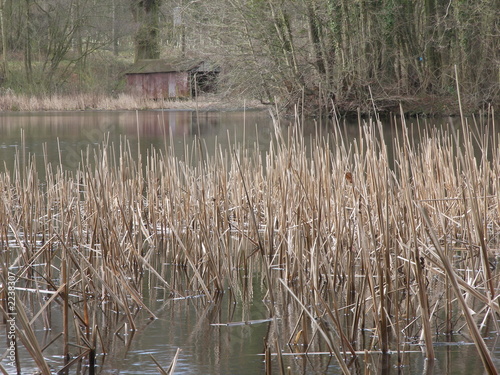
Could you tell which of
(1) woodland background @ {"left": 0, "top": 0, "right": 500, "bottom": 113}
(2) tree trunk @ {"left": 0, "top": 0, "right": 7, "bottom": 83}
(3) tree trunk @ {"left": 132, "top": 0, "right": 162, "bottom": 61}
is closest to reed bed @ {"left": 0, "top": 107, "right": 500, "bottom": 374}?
(1) woodland background @ {"left": 0, "top": 0, "right": 500, "bottom": 113}

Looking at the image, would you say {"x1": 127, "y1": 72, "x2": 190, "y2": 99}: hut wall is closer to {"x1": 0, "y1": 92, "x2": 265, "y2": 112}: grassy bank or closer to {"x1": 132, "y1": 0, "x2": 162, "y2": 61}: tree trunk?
{"x1": 132, "y1": 0, "x2": 162, "y2": 61}: tree trunk

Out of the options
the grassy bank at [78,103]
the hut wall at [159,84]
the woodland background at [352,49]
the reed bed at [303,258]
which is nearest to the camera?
the reed bed at [303,258]

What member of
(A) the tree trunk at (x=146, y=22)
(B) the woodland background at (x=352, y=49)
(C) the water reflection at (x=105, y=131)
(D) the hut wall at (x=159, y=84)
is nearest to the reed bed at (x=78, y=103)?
(C) the water reflection at (x=105, y=131)

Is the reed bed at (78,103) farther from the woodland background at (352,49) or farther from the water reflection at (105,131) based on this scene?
the woodland background at (352,49)

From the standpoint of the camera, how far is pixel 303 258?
3873mm

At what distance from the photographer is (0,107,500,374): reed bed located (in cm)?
303

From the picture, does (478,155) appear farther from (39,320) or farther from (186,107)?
(186,107)

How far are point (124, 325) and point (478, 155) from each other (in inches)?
391

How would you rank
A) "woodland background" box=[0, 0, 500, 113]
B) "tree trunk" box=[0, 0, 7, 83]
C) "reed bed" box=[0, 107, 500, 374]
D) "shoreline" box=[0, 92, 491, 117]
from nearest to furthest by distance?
"reed bed" box=[0, 107, 500, 374] < "woodland background" box=[0, 0, 500, 113] < "shoreline" box=[0, 92, 491, 117] < "tree trunk" box=[0, 0, 7, 83]

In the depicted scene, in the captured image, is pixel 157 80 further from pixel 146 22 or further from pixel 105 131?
pixel 105 131

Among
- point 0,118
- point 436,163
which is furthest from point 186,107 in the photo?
point 436,163

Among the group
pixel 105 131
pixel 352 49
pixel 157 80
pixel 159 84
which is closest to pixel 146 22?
pixel 157 80

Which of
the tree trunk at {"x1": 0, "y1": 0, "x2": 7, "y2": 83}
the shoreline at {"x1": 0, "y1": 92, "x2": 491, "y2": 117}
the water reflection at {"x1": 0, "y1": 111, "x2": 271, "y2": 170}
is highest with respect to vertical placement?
the tree trunk at {"x1": 0, "y1": 0, "x2": 7, "y2": 83}

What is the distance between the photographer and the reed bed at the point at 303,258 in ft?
9.95
